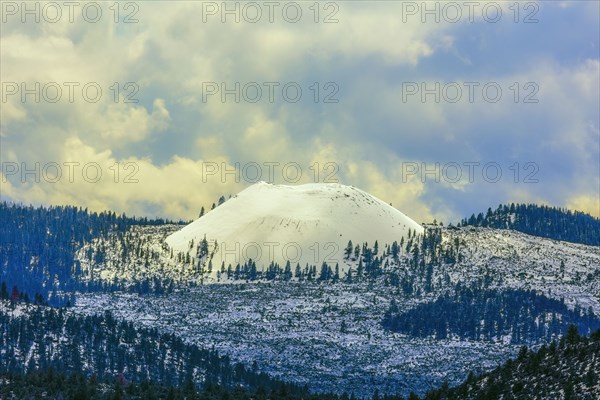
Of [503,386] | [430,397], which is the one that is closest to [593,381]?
[503,386]

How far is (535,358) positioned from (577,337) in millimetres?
6317

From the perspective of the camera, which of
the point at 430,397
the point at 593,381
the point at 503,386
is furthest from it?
the point at 430,397

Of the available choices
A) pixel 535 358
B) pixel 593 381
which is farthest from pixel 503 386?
pixel 593 381

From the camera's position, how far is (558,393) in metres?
160

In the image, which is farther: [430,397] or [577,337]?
[430,397]

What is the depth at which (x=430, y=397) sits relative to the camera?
19250 centimetres

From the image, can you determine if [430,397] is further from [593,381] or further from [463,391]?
[593,381]

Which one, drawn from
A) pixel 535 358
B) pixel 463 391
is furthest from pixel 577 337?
pixel 463 391

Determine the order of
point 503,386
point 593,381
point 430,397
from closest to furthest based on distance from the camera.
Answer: point 593,381 < point 503,386 < point 430,397

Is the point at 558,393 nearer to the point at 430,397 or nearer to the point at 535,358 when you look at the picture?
the point at 535,358

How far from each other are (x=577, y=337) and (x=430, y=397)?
26.0 metres

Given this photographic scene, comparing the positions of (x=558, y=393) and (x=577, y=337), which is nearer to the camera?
(x=558, y=393)

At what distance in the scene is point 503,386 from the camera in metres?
174

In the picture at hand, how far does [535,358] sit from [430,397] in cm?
2147
